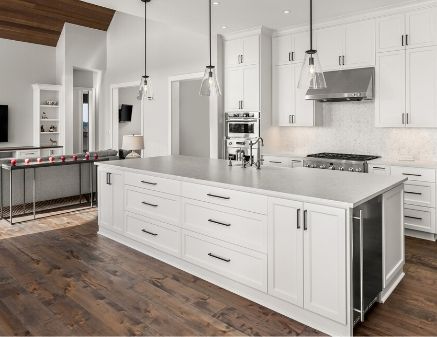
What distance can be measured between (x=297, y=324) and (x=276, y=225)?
2.18 feet

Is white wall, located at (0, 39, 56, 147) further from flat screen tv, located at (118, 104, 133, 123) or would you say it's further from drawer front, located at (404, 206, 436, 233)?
drawer front, located at (404, 206, 436, 233)

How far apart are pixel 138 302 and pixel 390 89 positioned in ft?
13.0

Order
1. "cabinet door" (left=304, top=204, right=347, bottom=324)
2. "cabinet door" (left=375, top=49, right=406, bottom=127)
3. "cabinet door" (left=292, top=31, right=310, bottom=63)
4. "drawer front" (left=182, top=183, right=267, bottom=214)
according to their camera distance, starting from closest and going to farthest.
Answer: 1. "cabinet door" (left=304, top=204, right=347, bottom=324)
2. "drawer front" (left=182, top=183, right=267, bottom=214)
3. "cabinet door" (left=375, top=49, right=406, bottom=127)
4. "cabinet door" (left=292, top=31, right=310, bottom=63)

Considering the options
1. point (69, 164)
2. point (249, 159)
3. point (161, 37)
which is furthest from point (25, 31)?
point (249, 159)

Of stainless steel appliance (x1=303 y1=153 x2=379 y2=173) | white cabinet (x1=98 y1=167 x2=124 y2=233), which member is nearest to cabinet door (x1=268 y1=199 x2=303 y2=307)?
white cabinet (x1=98 y1=167 x2=124 y2=233)

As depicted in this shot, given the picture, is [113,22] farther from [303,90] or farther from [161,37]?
[303,90]

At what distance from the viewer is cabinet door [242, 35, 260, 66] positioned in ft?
19.0

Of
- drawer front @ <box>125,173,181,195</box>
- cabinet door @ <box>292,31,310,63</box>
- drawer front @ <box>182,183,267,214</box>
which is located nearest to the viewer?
drawer front @ <box>182,183,267,214</box>

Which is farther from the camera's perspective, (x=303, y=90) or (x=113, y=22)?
(x=113, y=22)

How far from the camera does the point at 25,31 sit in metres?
8.00

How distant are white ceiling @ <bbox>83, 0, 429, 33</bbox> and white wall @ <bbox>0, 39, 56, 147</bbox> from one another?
4.32m

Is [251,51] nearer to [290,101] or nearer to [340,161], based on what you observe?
[290,101]

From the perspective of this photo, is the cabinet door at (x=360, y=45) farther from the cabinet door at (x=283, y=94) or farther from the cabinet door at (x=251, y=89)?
the cabinet door at (x=251, y=89)

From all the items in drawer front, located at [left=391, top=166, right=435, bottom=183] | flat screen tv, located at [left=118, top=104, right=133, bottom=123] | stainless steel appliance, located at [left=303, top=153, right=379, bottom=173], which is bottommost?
drawer front, located at [left=391, top=166, right=435, bottom=183]
